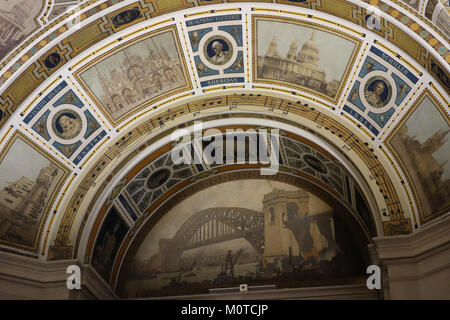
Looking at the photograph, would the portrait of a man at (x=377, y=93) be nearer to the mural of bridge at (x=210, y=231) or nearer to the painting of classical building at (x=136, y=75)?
the painting of classical building at (x=136, y=75)

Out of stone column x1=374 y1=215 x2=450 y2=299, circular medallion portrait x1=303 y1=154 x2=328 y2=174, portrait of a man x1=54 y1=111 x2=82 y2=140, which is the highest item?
portrait of a man x1=54 y1=111 x2=82 y2=140

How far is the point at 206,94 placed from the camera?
12703 millimetres

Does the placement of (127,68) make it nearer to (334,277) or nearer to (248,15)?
(248,15)

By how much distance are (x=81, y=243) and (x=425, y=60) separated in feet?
25.8

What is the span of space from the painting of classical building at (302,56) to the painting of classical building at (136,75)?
5.64ft

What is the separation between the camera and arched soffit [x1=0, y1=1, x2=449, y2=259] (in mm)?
10820

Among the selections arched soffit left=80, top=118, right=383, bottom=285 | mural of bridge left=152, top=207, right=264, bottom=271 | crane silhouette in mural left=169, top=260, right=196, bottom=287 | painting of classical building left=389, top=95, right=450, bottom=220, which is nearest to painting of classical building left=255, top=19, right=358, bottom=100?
arched soffit left=80, top=118, right=383, bottom=285

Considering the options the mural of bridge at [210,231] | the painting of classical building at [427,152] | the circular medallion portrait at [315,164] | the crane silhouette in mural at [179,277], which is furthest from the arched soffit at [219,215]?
the painting of classical building at [427,152]

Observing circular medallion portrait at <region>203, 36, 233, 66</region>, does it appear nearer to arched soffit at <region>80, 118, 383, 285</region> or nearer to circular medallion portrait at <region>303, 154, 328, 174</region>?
arched soffit at <region>80, 118, 383, 285</region>

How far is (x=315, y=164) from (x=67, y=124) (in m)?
5.70

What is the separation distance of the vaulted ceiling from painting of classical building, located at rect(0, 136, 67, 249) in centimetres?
2
